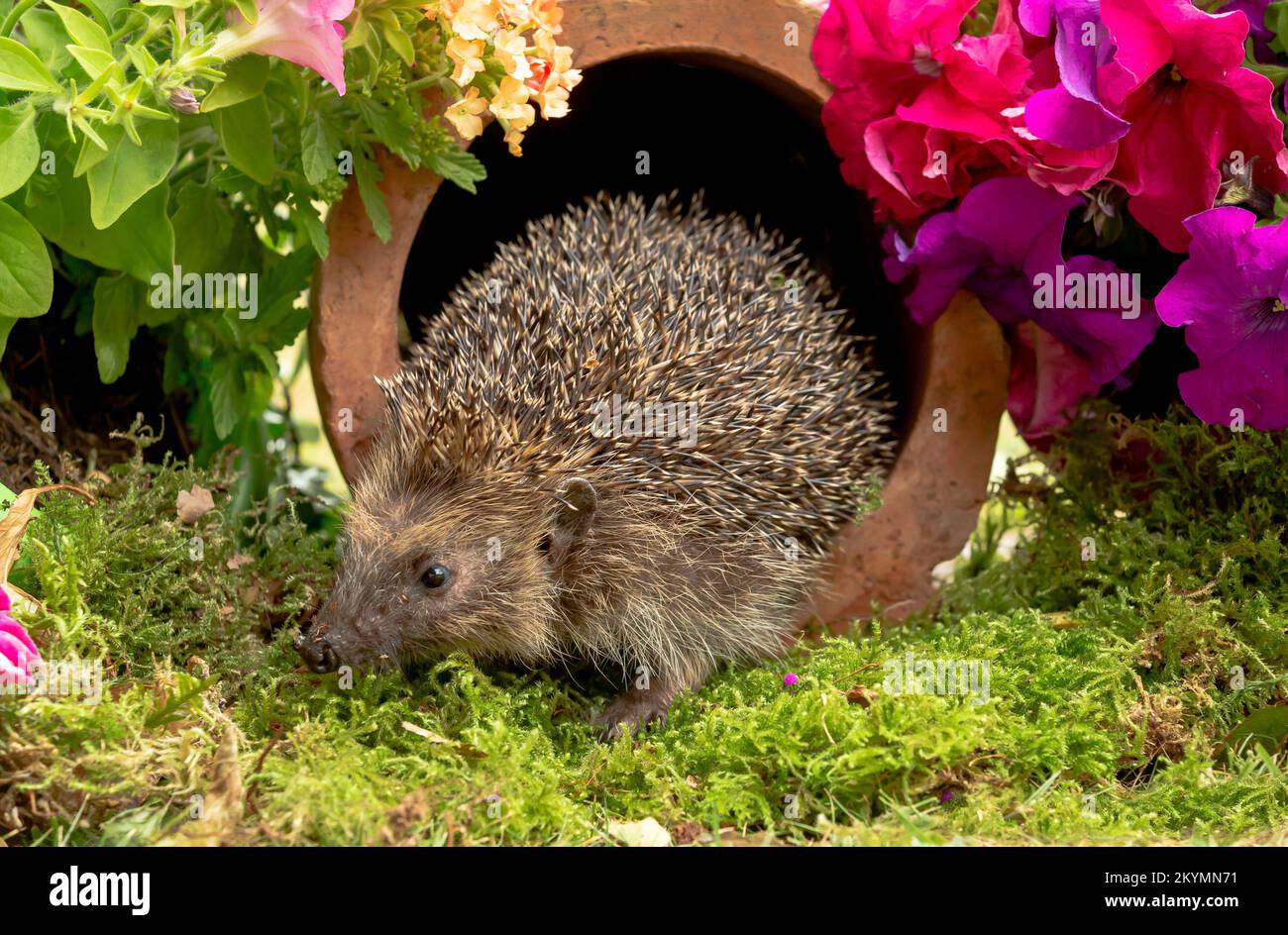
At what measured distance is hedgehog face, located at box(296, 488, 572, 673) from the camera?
3430 millimetres

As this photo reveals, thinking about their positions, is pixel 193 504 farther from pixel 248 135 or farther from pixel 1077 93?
pixel 1077 93

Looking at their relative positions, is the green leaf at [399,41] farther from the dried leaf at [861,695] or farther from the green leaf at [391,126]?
the dried leaf at [861,695]

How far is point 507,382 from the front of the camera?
140 inches

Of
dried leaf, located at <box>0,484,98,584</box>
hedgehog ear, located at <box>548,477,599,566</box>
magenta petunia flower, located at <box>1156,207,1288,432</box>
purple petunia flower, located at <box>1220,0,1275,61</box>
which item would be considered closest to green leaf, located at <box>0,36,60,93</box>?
dried leaf, located at <box>0,484,98,584</box>

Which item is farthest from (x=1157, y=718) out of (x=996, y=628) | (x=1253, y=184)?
(x=1253, y=184)

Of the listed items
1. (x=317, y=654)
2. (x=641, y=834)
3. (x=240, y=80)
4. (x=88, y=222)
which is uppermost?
(x=240, y=80)

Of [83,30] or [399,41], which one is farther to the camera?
[399,41]

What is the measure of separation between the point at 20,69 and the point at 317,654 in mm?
1559

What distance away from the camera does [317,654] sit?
3330 millimetres

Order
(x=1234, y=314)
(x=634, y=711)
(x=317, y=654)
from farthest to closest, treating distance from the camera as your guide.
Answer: (x=634, y=711), (x=1234, y=314), (x=317, y=654)

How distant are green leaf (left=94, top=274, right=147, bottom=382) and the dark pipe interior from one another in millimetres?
1322

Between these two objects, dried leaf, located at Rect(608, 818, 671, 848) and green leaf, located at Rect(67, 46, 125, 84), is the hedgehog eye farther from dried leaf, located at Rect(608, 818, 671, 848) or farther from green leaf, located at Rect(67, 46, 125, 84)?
green leaf, located at Rect(67, 46, 125, 84)

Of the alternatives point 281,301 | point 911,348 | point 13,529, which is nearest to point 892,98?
point 911,348
